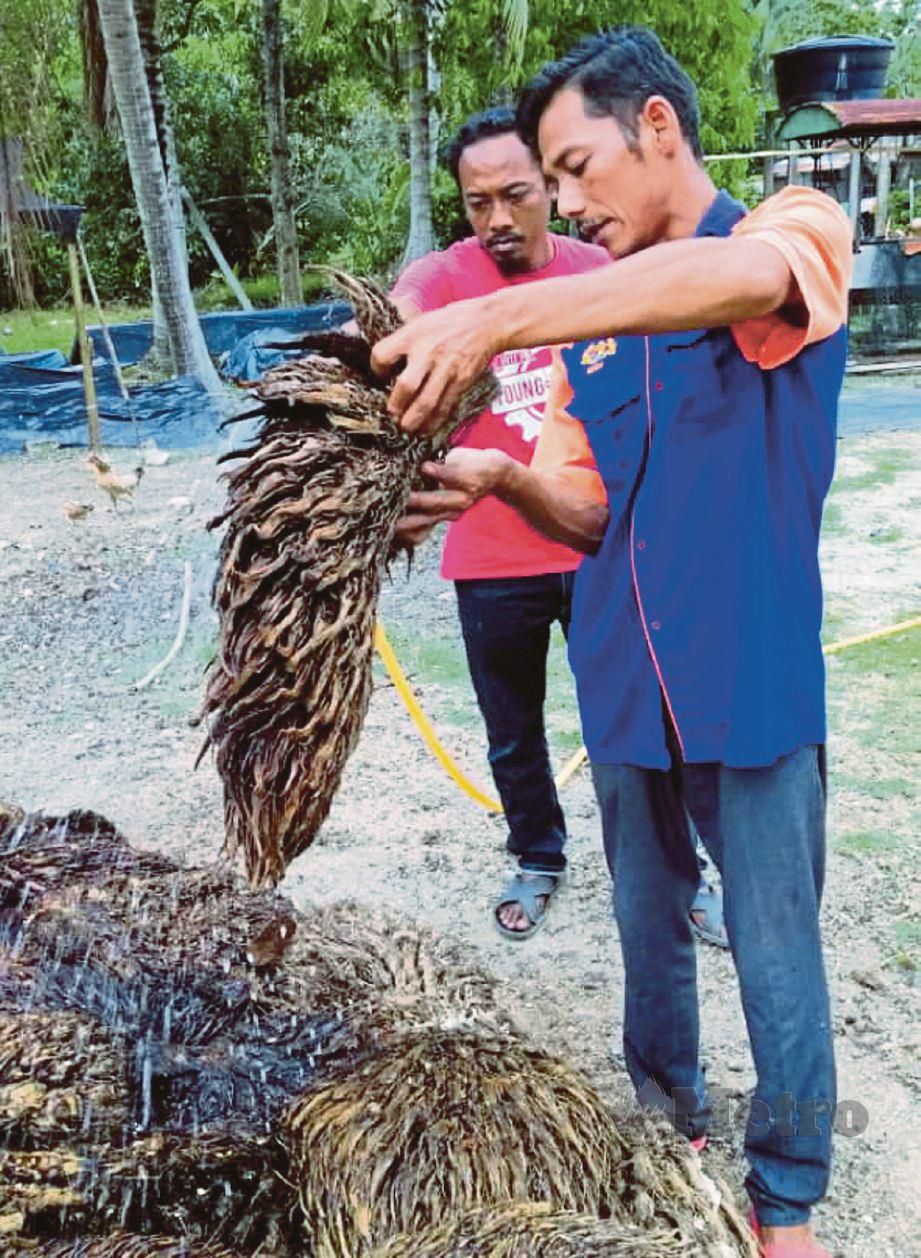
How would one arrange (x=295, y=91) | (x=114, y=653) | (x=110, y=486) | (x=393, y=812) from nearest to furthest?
(x=393, y=812) → (x=114, y=653) → (x=110, y=486) → (x=295, y=91)

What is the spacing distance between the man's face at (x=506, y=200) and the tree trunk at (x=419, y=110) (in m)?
9.14

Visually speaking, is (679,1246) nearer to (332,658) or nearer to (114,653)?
(332,658)

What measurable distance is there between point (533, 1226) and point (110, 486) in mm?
8156

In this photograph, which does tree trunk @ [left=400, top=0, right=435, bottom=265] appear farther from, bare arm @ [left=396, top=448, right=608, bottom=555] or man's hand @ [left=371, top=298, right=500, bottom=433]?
man's hand @ [left=371, top=298, right=500, bottom=433]

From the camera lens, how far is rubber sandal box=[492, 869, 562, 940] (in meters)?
3.81

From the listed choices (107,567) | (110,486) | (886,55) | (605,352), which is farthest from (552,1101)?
(886,55)

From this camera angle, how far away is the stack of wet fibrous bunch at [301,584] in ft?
6.14

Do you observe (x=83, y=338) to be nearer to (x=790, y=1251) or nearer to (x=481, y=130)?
(x=481, y=130)

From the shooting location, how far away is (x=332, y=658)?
190cm

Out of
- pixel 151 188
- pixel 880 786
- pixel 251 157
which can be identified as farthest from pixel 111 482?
pixel 251 157

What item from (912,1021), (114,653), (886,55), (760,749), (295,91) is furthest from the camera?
(295,91)

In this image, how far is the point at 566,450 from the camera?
8.41 ft

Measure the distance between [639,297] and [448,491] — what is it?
54cm

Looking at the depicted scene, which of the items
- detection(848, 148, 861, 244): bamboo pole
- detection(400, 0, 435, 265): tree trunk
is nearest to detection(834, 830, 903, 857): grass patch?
detection(400, 0, 435, 265): tree trunk
